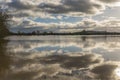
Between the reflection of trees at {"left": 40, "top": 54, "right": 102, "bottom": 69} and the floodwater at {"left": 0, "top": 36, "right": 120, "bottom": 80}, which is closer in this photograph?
the floodwater at {"left": 0, "top": 36, "right": 120, "bottom": 80}

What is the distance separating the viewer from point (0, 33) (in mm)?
76000

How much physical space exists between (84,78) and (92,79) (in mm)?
573

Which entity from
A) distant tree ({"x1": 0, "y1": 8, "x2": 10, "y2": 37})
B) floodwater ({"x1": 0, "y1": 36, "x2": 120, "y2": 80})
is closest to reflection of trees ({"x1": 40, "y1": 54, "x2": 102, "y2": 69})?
floodwater ({"x1": 0, "y1": 36, "x2": 120, "y2": 80})

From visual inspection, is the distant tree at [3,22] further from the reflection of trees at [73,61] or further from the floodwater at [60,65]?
the reflection of trees at [73,61]

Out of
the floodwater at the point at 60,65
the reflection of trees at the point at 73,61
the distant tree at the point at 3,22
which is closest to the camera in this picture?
the floodwater at the point at 60,65

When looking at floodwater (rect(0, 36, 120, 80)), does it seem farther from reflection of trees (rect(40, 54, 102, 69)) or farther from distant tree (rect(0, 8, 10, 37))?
distant tree (rect(0, 8, 10, 37))

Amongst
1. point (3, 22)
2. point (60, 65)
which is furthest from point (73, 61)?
point (3, 22)

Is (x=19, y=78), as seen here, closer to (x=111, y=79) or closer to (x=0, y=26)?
(x=111, y=79)

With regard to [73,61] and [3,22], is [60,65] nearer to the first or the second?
[73,61]

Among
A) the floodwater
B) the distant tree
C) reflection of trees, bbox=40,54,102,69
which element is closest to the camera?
the floodwater

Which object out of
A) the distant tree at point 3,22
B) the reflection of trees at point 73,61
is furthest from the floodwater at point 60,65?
the distant tree at point 3,22

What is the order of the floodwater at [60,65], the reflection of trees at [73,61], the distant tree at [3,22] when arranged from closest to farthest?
→ 1. the floodwater at [60,65]
2. the reflection of trees at [73,61]
3. the distant tree at [3,22]

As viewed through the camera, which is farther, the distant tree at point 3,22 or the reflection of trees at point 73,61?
the distant tree at point 3,22

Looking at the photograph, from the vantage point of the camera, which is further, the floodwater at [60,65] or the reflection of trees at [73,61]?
the reflection of trees at [73,61]
